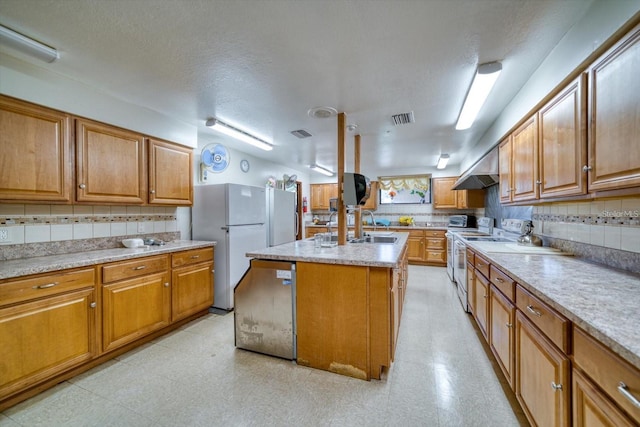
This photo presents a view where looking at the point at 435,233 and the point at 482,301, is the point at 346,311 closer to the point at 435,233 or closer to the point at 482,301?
the point at 482,301

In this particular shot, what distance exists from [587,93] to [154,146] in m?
3.62

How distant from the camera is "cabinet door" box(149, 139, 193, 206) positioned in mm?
2770

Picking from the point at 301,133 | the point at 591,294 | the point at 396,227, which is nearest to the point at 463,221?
the point at 396,227

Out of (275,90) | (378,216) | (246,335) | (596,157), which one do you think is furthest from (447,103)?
(378,216)

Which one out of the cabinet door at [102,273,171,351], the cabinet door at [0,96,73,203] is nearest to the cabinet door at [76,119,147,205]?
the cabinet door at [0,96,73,203]

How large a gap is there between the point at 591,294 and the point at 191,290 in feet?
10.5

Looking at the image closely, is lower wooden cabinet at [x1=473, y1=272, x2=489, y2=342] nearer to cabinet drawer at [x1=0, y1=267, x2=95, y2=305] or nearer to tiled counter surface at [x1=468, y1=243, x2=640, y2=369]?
tiled counter surface at [x1=468, y1=243, x2=640, y2=369]

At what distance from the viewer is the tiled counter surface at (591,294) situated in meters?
0.77

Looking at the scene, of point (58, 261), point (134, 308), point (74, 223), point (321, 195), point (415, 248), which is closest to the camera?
point (58, 261)

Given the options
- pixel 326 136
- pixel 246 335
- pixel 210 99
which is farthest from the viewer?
pixel 326 136

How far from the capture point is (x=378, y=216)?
22.2ft

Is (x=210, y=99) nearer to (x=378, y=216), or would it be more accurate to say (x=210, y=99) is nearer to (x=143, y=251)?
(x=143, y=251)

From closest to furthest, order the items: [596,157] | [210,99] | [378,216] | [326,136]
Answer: [596,157], [210,99], [326,136], [378,216]

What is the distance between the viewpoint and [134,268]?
2270mm
